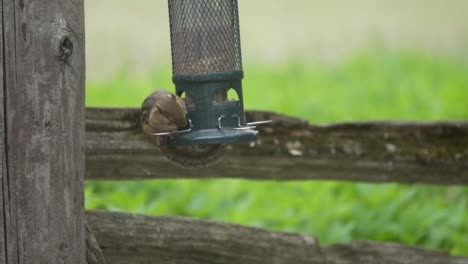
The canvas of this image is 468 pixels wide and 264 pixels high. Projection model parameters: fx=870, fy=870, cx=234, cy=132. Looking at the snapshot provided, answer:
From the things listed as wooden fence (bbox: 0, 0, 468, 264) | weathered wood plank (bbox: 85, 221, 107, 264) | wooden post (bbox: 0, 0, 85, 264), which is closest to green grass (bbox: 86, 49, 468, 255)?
wooden fence (bbox: 0, 0, 468, 264)

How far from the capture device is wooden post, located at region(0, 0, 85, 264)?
2.58 m

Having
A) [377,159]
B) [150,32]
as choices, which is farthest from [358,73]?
[377,159]

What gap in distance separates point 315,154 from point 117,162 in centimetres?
92

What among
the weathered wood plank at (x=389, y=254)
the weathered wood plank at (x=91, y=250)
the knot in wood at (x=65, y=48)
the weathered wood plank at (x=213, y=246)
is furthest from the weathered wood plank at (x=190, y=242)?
the knot in wood at (x=65, y=48)

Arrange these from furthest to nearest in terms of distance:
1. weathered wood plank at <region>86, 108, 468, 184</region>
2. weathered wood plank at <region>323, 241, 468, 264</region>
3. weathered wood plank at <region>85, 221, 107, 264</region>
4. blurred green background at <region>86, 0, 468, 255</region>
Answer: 1. blurred green background at <region>86, 0, 468, 255</region>
2. weathered wood plank at <region>323, 241, 468, 264</region>
3. weathered wood plank at <region>86, 108, 468, 184</region>
4. weathered wood plank at <region>85, 221, 107, 264</region>

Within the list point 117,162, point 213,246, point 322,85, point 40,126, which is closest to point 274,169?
point 213,246

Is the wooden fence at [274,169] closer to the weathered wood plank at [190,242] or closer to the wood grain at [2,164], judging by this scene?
the weathered wood plank at [190,242]

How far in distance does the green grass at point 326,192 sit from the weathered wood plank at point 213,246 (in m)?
1.39

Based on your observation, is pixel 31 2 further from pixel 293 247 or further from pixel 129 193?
pixel 129 193

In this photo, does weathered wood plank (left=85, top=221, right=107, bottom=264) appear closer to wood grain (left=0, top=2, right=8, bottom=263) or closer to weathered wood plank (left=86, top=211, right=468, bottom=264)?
wood grain (left=0, top=2, right=8, bottom=263)

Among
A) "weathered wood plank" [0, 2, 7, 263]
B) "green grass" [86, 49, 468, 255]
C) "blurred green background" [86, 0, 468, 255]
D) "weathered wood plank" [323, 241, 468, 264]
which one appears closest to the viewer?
"weathered wood plank" [0, 2, 7, 263]

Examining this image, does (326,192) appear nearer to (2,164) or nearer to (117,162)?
(117,162)

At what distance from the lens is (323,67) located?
32.6ft

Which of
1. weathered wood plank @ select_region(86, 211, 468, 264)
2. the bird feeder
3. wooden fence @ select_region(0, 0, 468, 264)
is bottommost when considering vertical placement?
weathered wood plank @ select_region(86, 211, 468, 264)
